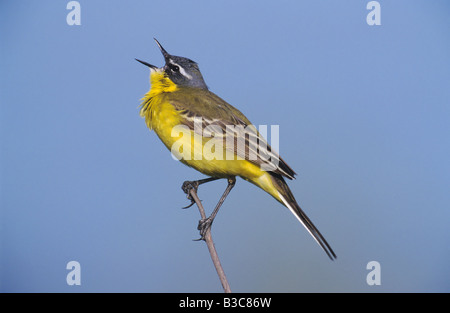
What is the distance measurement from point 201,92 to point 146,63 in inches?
23.7

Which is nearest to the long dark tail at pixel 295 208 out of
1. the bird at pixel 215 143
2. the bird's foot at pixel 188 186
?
the bird at pixel 215 143

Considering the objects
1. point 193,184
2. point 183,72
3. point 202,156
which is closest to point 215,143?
point 202,156

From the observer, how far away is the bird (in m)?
4.04

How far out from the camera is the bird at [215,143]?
13.3 ft

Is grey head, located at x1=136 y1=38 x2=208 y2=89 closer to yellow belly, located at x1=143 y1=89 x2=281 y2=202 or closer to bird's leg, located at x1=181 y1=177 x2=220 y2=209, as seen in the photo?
yellow belly, located at x1=143 y1=89 x2=281 y2=202

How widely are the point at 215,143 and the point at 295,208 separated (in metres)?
0.89

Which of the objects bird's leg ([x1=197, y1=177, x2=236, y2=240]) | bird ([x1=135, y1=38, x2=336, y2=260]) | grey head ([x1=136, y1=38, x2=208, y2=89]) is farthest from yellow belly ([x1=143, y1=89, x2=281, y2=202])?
grey head ([x1=136, y1=38, x2=208, y2=89])

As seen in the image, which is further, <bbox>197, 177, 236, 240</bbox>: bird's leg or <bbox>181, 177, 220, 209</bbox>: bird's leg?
<bbox>181, 177, 220, 209</bbox>: bird's leg

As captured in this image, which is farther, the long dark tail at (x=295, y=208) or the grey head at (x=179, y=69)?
the grey head at (x=179, y=69)

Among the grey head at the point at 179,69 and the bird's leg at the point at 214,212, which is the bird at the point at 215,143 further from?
the grey head at the point at 179,69

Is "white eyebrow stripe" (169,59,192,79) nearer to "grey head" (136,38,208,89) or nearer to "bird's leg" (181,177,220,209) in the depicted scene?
"grey head" (136,38,208,89)

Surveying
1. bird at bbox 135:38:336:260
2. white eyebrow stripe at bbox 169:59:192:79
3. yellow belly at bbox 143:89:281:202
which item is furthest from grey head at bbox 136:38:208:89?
yellow belly at bbox 143:89:281:202

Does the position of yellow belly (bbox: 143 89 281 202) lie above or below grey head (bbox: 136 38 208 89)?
below

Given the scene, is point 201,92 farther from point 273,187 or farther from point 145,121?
point 273,187
